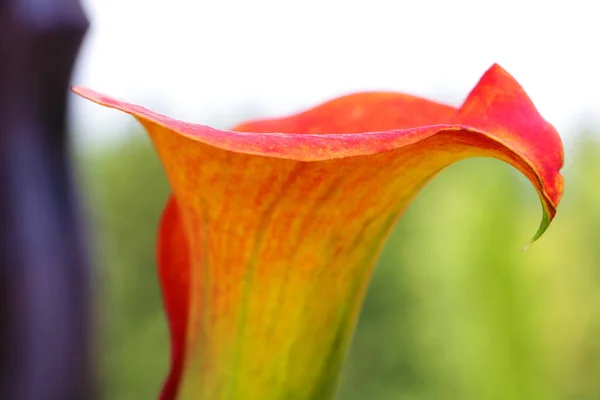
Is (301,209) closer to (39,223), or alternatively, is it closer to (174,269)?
(174,269)

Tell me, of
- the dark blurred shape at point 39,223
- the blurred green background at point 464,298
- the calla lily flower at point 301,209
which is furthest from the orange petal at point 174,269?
the blurred green background at point 464,298

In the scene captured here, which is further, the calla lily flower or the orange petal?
the orange petal

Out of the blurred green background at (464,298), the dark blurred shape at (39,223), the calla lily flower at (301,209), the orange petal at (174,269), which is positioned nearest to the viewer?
the calla lily flower at (301,209)

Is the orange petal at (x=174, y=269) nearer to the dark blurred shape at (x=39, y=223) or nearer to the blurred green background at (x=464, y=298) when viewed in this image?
the dark blurred shape at (x=39, y=223)

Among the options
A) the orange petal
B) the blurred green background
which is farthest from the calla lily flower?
the blurred green background

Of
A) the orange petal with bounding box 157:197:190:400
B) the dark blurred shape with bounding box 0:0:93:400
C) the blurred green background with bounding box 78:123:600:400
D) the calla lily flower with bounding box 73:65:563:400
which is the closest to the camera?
the calla lily flower with bounding box 73:65:563:400

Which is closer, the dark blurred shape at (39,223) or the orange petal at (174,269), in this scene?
the orange petal at (174,269)

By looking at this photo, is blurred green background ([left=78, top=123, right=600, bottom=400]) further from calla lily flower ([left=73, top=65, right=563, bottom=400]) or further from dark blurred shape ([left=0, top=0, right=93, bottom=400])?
calla lily flower ([left=73, top=65, right=563, bottom=400])
